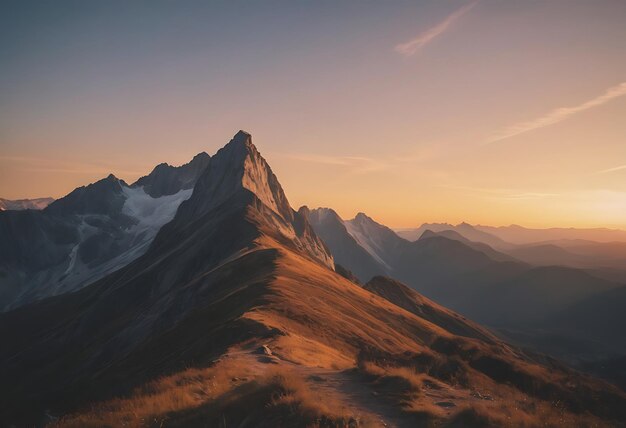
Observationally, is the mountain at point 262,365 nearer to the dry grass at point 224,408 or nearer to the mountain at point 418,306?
the dry grass at point 224,408

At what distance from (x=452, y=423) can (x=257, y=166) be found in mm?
148960

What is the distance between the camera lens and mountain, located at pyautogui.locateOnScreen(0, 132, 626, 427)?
1238cm

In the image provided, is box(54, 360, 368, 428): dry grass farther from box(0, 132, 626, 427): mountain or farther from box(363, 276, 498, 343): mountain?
box(363, 276, 498, 343): mountain

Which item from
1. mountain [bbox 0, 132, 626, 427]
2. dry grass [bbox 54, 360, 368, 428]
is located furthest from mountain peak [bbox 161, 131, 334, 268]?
dry grass [bbox 54, 360, 368, 428]

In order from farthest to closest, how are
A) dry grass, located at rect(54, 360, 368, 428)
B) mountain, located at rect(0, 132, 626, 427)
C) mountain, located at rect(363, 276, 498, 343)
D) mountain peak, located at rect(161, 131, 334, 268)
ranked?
mountain peak, located at rect(161, 131, 334, 268), mountain, located at rect(363, 276, 498, 343), mountain, located at rect(0, 132, 626, 427), dry grass, located at rect(54, 360, 368, 428)

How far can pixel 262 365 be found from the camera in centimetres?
1889

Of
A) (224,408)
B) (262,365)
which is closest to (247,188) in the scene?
(262,365)

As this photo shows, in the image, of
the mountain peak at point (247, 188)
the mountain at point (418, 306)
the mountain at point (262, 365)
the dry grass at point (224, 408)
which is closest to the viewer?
the dry grass at point (224, 408)

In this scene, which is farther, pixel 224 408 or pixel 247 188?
pixel 247 188

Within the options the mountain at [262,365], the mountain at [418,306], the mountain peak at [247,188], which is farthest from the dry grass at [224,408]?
the mountain peak at [247,188]

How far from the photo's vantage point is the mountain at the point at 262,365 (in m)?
12.4

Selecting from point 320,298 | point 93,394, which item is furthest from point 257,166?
point 93,394

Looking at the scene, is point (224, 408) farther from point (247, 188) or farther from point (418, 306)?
point (247, 188)

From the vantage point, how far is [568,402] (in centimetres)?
2442
